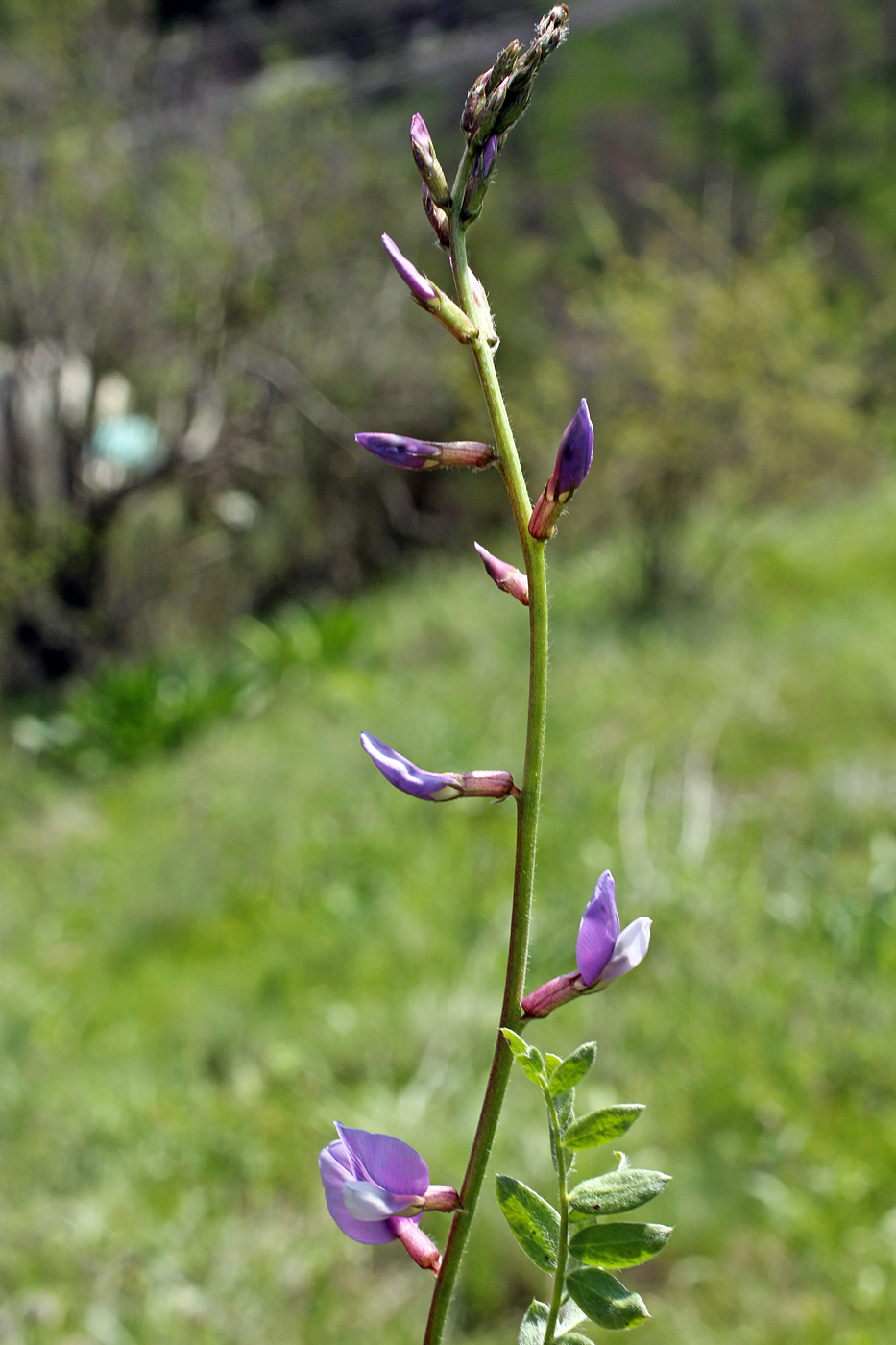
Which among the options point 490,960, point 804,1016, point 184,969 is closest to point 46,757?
point 184,969

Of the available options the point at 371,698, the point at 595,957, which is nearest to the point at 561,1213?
the point at 595,957

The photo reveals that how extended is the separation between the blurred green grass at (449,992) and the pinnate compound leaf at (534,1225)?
186 cm

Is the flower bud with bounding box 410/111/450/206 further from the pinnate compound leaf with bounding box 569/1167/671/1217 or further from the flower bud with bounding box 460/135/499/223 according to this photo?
the pinnate compound leaf with bounding box 569/1167/671/1217

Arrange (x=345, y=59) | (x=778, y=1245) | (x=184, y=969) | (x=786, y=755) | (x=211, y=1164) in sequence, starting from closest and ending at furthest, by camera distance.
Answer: (x=778, y=1245)
(x=211, y=1164)
(x=184, y=969)
(x=786, y=755)
(x=345, y=59)

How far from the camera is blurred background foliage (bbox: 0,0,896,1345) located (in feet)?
8.83

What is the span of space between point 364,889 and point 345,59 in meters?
14.9

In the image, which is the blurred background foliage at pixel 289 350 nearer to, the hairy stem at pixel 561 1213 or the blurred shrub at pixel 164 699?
the blurred shrub at pixel 164 699

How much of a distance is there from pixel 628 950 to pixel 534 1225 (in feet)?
0.48

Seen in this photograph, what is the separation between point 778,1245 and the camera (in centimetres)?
247

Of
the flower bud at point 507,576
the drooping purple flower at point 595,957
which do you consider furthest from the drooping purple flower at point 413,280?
the drooping purple flower at point 595,957

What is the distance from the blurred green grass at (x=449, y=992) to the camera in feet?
8.21

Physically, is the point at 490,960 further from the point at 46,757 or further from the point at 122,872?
the point at 46,757

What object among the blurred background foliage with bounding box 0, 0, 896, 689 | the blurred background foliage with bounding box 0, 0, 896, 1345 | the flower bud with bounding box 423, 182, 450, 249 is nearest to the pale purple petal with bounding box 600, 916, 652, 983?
the flower bud with bounding box 423, 182, 450, 249

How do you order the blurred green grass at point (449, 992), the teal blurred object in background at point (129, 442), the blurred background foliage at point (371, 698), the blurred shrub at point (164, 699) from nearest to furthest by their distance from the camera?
the blurred green grass at point (449, 992)
the blurred background foliage at point (371, 698)
the blurred shrub at point (164, 699)
the teal blurred object in background at point (129, 442)
